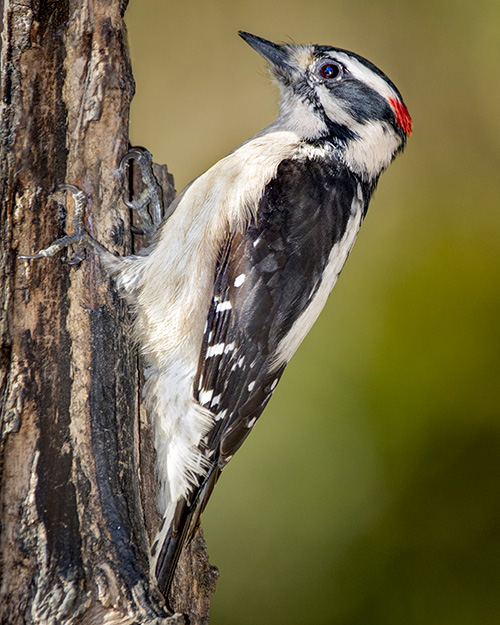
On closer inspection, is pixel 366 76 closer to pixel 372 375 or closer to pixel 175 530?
pixel 372 375

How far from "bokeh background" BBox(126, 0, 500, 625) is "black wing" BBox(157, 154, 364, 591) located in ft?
3.14

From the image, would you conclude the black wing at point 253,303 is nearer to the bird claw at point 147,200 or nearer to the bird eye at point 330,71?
the bird claw at point 147,200

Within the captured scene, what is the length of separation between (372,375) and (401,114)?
1152mm

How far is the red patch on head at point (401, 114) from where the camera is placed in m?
2.17

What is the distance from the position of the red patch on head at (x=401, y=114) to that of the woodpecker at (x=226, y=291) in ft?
1.19

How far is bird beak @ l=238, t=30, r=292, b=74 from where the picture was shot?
226 cm

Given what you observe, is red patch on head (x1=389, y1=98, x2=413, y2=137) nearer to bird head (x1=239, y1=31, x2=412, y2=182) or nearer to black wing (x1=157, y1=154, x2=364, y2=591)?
bird head (x1=239, y1=31, x2=412, y2=182)

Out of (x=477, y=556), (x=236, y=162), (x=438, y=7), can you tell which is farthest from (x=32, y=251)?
(x=438, y=7)

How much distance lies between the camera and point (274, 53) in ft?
7.44

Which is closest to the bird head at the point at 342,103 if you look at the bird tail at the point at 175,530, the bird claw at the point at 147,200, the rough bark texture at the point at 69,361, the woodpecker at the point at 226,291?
the woodpecker at the point at 226,291

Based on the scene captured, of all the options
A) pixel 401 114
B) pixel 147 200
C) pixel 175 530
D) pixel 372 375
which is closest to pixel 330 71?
pixel 401 114

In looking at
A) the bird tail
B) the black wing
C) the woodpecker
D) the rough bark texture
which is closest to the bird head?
the woodpecker

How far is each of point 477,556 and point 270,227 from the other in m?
1.85

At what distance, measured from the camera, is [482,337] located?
2.84 metres
